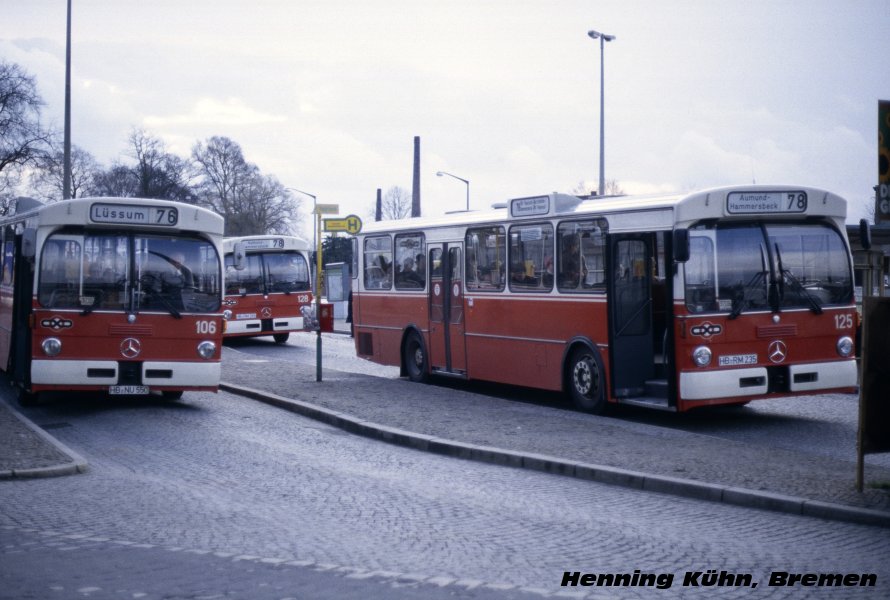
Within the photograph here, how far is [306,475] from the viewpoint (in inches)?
427

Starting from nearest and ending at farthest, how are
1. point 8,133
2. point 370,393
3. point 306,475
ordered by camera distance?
point 306,475 < point 370,393 < point 8,133

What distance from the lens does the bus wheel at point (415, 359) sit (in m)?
20.6

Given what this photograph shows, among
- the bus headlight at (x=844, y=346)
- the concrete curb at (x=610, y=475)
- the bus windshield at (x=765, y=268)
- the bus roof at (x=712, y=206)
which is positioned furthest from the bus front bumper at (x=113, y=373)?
the bus headlight at (x=844, y=346)

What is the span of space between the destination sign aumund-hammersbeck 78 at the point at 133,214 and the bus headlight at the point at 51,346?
1.70 meters

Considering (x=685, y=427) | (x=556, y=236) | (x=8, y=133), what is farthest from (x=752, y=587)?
(x=8, y=133)

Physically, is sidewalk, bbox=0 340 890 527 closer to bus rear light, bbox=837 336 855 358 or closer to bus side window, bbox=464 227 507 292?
bus side window, bbox=464 227 507 292

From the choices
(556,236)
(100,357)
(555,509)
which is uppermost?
(556,236)

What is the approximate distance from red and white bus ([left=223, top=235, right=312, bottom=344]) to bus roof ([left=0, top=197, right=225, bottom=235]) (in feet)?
49.8

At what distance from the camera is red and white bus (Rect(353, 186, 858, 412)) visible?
1393 cm

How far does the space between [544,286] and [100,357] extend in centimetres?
645

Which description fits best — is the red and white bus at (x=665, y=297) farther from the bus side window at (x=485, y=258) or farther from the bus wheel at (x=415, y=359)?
the bus wheel at (x=415, y=359)

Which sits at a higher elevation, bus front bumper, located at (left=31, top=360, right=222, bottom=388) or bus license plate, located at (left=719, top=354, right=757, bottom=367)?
bus license plate, located at (left=719, top=354, right=757, bottom=367)

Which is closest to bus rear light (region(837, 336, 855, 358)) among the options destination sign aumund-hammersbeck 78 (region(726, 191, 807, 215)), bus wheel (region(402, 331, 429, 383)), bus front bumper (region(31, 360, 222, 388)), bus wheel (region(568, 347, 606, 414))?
destination sign aumund-hammersbeck 78 (region(726, 191, 807, 215))

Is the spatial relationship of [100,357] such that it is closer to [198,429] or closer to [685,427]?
[198,429]
